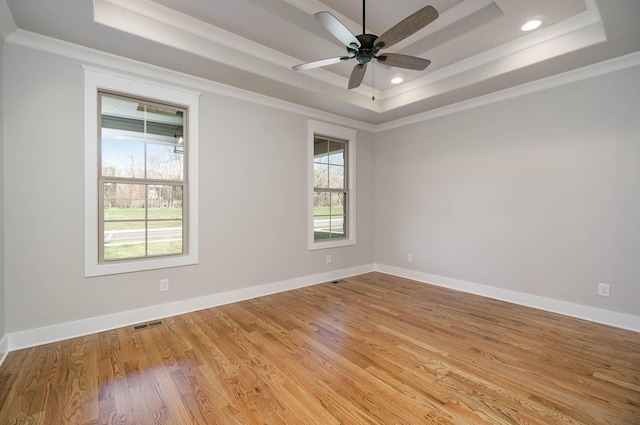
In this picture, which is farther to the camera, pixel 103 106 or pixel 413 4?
pixel 103 106

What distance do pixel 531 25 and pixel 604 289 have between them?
281cm

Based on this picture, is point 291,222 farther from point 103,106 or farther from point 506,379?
point 506,379

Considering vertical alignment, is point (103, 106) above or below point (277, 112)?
below

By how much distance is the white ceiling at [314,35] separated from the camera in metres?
2.41

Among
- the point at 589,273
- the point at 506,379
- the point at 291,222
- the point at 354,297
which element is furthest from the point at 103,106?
the point at 589,273

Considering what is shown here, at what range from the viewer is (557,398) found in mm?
1866

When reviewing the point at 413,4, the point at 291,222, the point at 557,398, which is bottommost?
the point at 557,398

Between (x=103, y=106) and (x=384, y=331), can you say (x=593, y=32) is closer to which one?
(x=384, y=331)

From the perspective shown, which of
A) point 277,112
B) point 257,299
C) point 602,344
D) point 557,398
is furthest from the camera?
point 277,112

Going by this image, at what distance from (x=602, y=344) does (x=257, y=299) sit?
3.56 m

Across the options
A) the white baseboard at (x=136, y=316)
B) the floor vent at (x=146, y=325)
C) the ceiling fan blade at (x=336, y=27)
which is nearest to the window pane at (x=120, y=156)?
the white baseboard at (x=136, y=316)

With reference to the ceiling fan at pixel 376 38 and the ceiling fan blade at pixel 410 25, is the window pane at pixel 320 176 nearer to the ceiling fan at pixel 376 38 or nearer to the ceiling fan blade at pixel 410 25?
the ceiling fan at pixel 376 38

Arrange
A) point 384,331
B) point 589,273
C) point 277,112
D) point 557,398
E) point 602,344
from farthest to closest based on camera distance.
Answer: point 277,112, point 589,273, point 384,331, point 602,344, point 557,398

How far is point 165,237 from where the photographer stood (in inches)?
130
